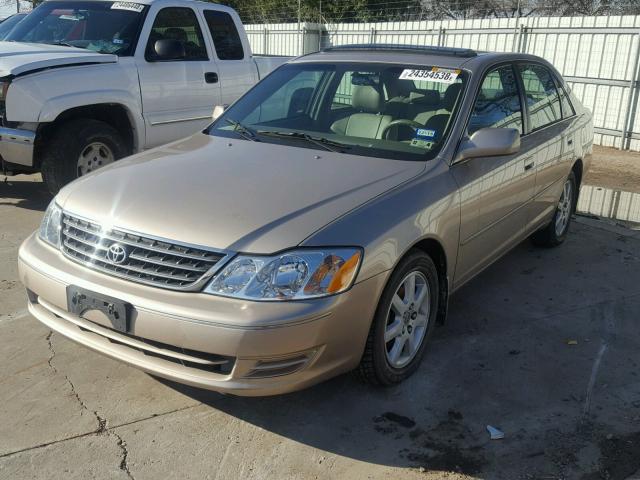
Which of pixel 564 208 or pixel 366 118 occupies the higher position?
pixel 366 118

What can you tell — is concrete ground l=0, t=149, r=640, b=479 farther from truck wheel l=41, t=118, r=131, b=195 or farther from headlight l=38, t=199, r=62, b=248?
truck wheel l=41, t=118, r=131, b=195

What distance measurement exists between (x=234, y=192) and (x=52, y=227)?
3.18 feet

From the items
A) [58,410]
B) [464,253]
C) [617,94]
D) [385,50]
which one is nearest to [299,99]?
[385,50]

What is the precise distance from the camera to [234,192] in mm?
3223

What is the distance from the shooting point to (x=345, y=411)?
3.29 m

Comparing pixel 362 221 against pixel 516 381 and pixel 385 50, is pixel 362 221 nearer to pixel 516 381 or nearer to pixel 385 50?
pixel 516 381

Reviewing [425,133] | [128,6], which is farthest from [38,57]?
[425,133]

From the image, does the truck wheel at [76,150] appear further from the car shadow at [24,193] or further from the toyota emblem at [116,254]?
the toyota emblem at [116,254]

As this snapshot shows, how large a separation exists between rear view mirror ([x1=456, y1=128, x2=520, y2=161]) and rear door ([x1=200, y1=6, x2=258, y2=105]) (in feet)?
14.0

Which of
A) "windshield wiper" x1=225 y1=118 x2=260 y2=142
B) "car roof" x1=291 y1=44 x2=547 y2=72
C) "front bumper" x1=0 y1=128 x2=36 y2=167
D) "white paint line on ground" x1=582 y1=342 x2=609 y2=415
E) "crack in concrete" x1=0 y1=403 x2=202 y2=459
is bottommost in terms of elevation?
"white paint line on ground" x1=582 y1=342 x2=609 y2=415

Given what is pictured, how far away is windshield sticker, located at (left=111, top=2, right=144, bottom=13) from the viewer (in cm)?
682

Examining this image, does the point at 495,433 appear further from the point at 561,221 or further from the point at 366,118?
the point at 561,221

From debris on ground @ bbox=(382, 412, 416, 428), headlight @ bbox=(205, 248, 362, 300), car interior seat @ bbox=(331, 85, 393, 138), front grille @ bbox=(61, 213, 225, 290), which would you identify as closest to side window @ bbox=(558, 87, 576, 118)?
car interior seat @ bbox=(331, 85, 393, 138)

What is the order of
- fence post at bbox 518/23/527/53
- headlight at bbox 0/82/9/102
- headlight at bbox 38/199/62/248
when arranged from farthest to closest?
fence post at bbox 518/23/527/53 → headlight at bbox 0/82/9/102 → headlight at bbox 38/199/62/248
